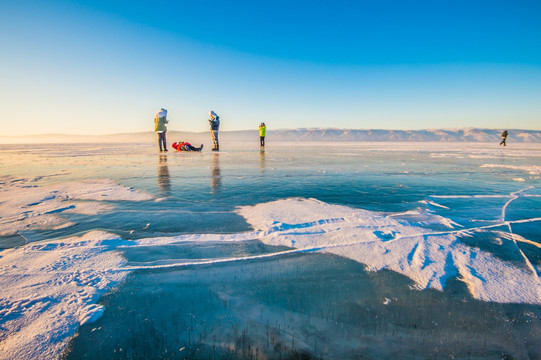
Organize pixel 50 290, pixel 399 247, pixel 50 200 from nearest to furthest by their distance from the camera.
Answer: pixel 50 290 < pixel 399 247 < pixel 50 200

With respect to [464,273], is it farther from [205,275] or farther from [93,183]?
[93,183]

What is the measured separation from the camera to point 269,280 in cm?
167

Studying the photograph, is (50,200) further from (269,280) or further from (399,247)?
(399,247)

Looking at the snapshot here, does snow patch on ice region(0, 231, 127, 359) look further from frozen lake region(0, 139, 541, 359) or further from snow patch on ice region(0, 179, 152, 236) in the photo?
snow patch on ice region(0, 179, 152, 236)

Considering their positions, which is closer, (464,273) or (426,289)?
(426,289)

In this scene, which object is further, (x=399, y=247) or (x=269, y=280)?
(x=399, y=247)

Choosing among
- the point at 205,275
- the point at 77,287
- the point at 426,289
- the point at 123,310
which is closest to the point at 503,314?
the point at 426,289

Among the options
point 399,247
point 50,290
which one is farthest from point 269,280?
point 50,290

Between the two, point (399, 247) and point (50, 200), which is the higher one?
point (50, 200)

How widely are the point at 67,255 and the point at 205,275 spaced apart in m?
1.20

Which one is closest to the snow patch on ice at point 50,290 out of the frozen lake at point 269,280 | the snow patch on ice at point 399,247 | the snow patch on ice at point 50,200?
the frozen lake at point 269,280

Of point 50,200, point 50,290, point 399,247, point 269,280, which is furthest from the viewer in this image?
point 50,200

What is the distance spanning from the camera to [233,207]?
3361mm

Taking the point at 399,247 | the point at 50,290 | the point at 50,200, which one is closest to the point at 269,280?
the point at 399,247
